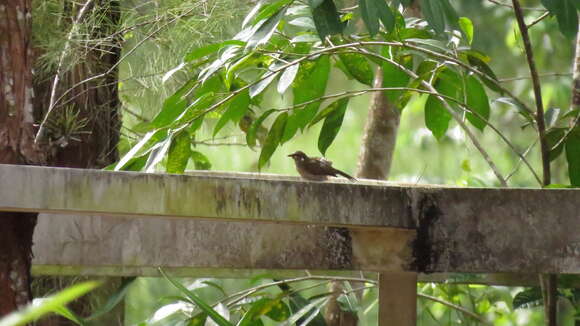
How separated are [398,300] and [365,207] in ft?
0.97

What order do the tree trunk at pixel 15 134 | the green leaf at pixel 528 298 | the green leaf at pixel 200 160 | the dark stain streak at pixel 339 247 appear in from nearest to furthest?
the tree trunk at pixel 15 134, the dark stain streak at pixel 339 247, the green leaf at pixel 528 298, the green leaf at pixel 200 160

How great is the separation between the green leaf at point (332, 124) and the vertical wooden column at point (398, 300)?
364mm

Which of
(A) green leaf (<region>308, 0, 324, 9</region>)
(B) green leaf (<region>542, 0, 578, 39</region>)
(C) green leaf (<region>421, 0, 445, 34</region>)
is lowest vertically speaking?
(A) green leaf (<region>308, 0, 324, 9</region>)

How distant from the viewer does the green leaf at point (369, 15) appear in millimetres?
1438

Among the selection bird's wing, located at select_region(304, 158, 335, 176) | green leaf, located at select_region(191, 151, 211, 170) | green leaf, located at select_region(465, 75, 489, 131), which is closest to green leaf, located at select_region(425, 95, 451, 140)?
green leaf, located at select_region(465, 75, 489, 131)

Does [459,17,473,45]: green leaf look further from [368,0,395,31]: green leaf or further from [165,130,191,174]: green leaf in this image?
[165,130,191,174]: green leaf

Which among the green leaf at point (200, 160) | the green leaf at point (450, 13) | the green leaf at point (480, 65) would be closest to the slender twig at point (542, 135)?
the green leaf at point (480, 65)

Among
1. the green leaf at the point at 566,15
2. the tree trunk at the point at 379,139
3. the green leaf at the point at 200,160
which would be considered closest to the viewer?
the green leaf at the point at 566,15

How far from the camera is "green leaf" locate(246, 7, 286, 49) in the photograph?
150 centimetres

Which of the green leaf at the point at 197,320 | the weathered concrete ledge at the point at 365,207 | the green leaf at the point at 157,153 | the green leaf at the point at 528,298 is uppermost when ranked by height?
the green leaf at the point at 157,153

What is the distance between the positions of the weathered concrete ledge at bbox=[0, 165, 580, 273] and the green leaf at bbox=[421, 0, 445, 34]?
11.2 inches

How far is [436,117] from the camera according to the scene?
206 centimetres

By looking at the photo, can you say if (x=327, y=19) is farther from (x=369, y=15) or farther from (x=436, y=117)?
(x=436, y=117)

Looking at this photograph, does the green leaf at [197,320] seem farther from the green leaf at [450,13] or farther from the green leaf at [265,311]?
the green leaf at [450,13]
